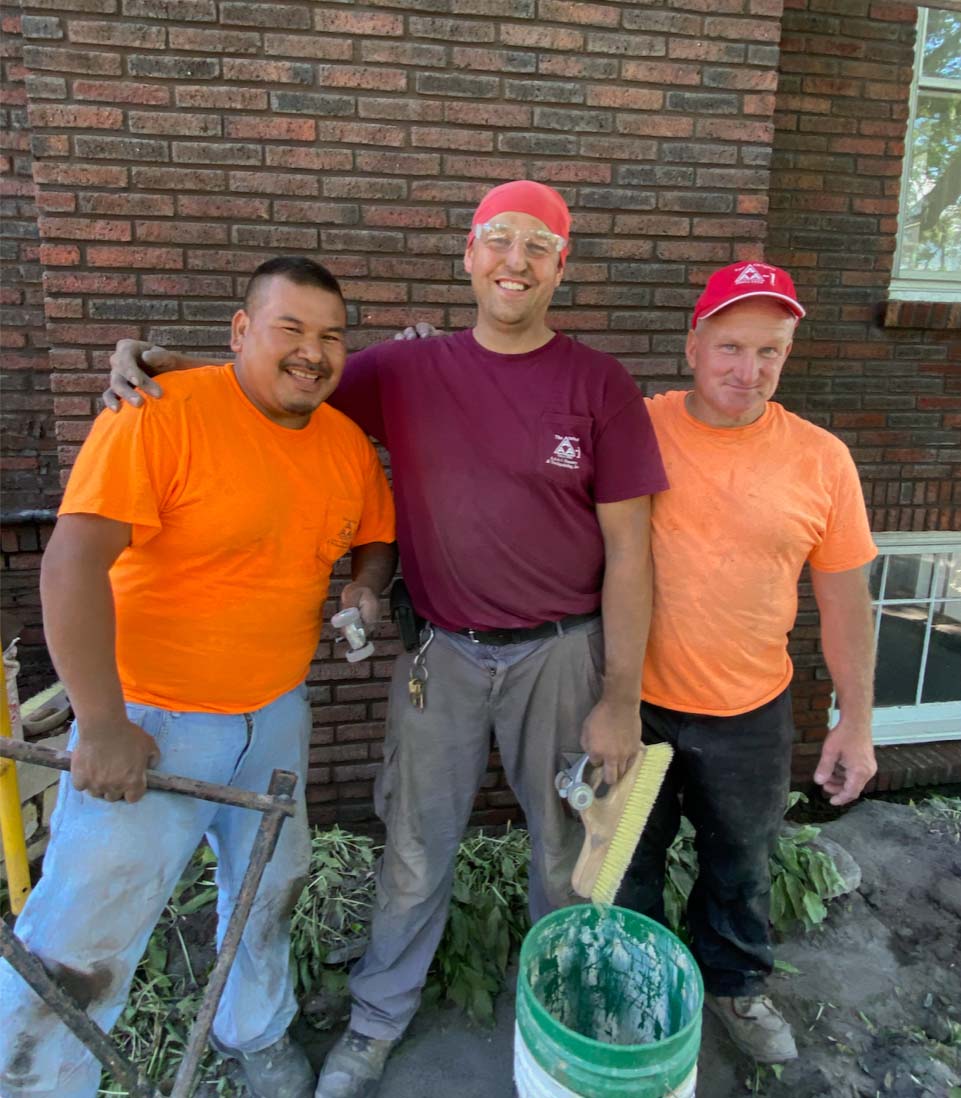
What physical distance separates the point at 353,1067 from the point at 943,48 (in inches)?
192

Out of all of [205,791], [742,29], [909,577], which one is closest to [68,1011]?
[205,791]

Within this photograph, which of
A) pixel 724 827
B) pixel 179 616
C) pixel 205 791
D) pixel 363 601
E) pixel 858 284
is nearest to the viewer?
pixel 205 791

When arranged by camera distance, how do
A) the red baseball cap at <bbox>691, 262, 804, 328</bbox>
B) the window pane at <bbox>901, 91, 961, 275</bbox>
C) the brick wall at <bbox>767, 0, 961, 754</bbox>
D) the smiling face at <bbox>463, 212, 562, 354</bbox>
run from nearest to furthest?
1. the smiling face at <bbox>463, 212, 562, 354</bbox>
2. the red baseball cap at <bbox>691, 262, 804, 328</bbox>
3. the brick wall at <bbox>767, 0, 961, 754</bbox>
4. the window pane at <bbox>901, 91, 961, 275</bbox>

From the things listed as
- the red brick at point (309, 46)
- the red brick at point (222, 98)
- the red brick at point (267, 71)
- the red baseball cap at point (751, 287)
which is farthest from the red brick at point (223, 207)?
the red baseball cap at point (751, 287)

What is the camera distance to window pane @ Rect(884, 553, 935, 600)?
163 inches

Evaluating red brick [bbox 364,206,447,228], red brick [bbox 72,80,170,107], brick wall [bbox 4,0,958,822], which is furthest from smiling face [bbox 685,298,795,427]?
red brick [bbox 72,80,170,107]

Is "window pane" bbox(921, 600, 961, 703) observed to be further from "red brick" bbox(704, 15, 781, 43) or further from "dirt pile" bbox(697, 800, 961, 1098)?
"red brick" bbox(704, 15, 781, 43)

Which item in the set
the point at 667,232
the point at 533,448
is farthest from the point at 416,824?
the point at 667,232

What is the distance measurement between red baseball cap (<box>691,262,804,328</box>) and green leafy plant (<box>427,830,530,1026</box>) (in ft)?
6.86

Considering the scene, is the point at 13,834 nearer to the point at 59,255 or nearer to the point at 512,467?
the point at 512,467

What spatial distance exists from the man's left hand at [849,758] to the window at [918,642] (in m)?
2.13

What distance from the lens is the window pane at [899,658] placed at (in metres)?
4.28

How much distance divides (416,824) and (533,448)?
108 centimetres

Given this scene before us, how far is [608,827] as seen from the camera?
2061mm
